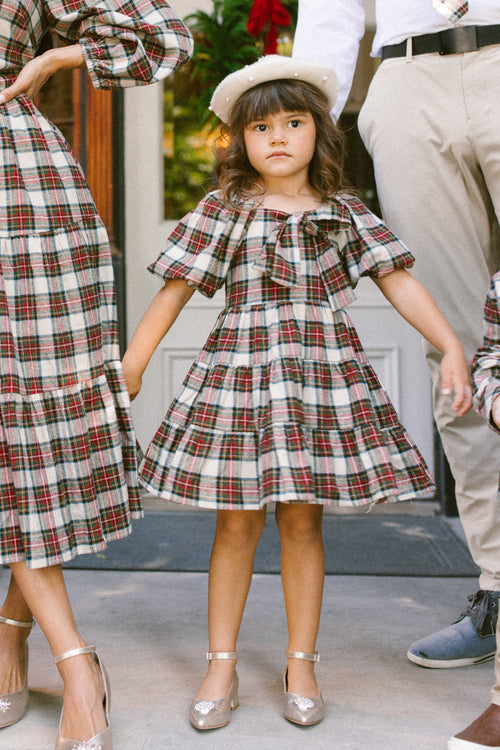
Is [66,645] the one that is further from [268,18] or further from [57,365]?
[268,18]

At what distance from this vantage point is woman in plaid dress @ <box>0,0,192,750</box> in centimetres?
149

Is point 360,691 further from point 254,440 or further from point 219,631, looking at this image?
point 254,440

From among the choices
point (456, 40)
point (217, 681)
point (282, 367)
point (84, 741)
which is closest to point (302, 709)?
point (217, 681)

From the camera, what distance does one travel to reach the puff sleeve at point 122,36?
1.65 m

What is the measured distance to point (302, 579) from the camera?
1691mm

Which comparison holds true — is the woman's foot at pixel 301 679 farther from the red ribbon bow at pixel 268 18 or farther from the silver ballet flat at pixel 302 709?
the red ribbon bow at pixel 268 18

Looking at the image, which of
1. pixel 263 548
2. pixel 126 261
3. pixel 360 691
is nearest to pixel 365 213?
pixel 360 691

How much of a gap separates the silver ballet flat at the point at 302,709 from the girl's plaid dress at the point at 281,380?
437 mm

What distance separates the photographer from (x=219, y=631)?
1.68m

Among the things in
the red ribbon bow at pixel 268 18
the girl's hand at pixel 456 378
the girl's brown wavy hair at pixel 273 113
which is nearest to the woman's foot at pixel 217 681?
the girl's hand at pixel 456 378

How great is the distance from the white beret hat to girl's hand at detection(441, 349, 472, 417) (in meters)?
0.70

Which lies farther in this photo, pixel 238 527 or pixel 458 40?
pixel 458 40

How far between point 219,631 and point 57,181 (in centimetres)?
100

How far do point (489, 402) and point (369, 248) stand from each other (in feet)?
1.51
